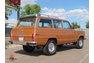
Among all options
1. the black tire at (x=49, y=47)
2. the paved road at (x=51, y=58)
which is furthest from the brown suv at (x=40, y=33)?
the paved road at (x=51, y=58)

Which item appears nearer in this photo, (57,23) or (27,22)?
(27,22)

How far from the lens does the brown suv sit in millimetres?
9156

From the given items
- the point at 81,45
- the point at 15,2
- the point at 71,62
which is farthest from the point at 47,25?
the point at 15,2

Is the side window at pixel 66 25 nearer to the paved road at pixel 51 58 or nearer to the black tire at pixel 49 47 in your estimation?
the black tire at pixel 49 47

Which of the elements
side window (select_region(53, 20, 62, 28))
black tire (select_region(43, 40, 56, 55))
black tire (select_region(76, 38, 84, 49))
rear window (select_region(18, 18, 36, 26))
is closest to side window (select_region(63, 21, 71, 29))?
side window (select_region(53, 20, 62, 28))

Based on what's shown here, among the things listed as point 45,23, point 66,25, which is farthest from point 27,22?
point 66,25

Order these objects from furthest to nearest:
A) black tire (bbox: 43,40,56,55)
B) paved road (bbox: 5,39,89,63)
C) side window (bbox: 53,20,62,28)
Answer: side window (bbox: 53,20,62,28) → black tire (bbox: 43,40,56,55) → paved road (bbox: 5,39,89,63)

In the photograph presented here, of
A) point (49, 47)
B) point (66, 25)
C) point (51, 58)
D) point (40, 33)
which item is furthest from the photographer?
point (66, 25)

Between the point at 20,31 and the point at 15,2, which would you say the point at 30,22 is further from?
the point at 15,2

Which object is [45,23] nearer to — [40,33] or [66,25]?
[40,33]

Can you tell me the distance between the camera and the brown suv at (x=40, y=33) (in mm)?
9156

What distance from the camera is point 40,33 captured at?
30.2 feet

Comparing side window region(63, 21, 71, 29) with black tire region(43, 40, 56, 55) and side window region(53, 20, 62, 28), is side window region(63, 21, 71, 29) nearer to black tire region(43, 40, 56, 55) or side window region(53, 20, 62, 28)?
side window region(53, 20, 62, 28)
